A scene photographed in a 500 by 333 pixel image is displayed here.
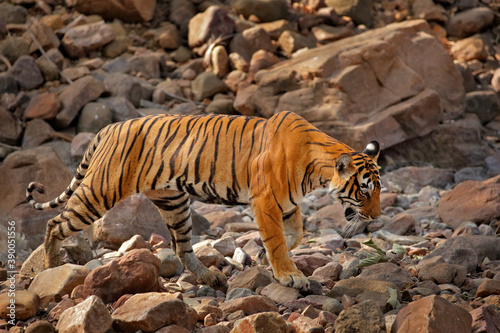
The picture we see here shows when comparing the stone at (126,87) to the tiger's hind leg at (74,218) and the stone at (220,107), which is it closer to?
the stone at (220,107)

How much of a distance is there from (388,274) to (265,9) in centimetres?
1003

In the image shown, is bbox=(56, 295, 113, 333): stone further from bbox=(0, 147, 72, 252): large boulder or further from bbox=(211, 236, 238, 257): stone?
bbox=(0, 147, 72, 252): large boulder

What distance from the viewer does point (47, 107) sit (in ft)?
34.5

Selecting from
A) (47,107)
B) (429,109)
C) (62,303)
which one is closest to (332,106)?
(429,109)

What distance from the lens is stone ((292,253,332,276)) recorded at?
216 inches

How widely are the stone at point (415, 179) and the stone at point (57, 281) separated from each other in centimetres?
594

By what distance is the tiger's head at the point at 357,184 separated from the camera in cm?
467

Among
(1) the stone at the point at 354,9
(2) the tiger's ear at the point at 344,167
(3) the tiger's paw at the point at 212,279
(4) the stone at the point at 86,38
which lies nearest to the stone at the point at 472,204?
(2) the tiger's ear at the point at 344,167

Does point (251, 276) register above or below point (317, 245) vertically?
above

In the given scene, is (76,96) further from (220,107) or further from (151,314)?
(151,314)

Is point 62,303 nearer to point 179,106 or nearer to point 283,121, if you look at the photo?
point 283,121

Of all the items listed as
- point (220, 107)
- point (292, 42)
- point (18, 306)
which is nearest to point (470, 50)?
point (292, 42)

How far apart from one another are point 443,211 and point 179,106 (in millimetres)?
5957

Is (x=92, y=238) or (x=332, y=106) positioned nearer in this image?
(x=92, y=238)
